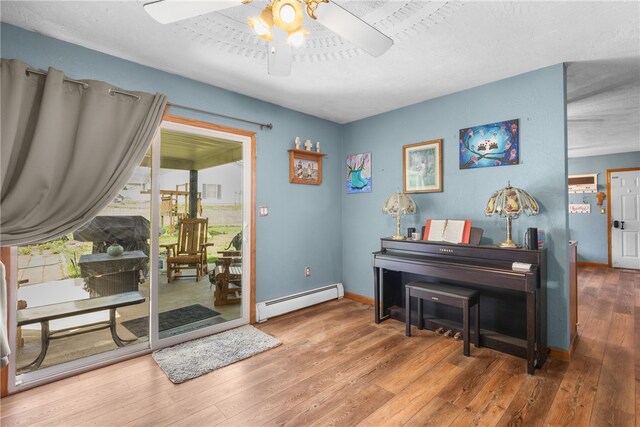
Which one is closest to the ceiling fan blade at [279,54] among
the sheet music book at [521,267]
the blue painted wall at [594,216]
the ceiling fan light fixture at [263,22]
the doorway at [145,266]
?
the ceiling fan light fixture at [263,22]

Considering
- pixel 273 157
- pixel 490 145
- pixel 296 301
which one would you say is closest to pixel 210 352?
pixel 296 301

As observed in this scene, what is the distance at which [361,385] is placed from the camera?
83.5 inches

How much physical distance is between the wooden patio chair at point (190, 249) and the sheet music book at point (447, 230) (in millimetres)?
2528

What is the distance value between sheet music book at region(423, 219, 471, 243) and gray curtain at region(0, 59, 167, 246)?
2685 millimetres

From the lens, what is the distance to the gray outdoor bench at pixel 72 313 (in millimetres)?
2188

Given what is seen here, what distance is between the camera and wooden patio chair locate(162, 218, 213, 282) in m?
3.69

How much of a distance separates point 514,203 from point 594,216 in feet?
18.5

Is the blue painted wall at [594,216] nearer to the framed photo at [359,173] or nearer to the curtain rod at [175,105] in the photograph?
the framed photo at [359,173]

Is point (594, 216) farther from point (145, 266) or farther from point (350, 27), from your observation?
point (145, 266)

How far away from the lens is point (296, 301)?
359 centimetres

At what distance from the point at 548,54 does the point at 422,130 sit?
127 cm

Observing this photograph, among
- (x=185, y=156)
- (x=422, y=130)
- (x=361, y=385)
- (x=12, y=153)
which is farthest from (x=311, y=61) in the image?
(x=361, y=385)

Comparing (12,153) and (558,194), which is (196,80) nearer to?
(12,153)

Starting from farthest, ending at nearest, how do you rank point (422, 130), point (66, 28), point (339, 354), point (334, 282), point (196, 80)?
point (334, 282), point (422, 130), point (196, 80), point (339, 354), point (66, 28)
